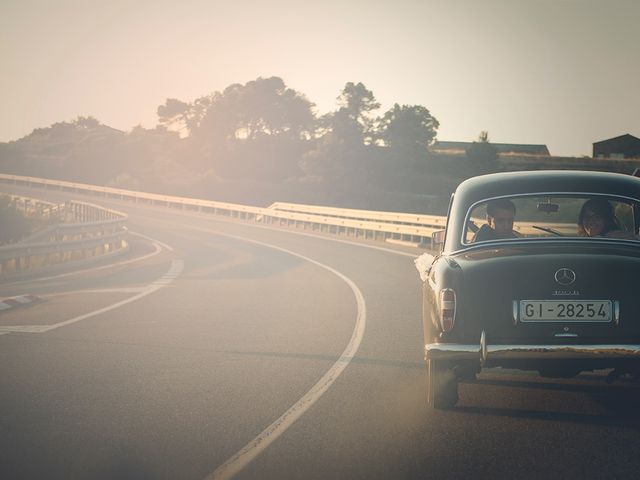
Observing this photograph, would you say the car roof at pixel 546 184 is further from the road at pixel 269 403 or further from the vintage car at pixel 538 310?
the road at pixel 269 403

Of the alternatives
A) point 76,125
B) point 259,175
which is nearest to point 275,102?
point 259,175

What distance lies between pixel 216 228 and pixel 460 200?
1465 inches

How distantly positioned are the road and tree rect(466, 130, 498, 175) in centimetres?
7992

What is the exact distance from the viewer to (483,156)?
92312mm

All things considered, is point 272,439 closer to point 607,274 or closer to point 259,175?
point 607,274

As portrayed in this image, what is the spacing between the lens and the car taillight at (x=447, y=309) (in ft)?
21.4

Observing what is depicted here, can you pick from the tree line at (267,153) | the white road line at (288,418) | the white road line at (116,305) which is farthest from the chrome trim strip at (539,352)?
the tree line at (267,153)

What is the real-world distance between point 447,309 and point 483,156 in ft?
288

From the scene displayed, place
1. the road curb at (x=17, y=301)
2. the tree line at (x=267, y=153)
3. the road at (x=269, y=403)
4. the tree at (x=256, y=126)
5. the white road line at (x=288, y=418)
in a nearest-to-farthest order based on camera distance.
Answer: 1. the white road line at (x=288, y=418)
2. the road at (x=269, y=403)
3. the road curb at (x=17, y=301)
4. the tree line at (x=267, y=153)
5. the tree at (x=256, y=126)

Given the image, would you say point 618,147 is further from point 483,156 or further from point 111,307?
point 111,307

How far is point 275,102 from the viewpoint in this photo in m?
116

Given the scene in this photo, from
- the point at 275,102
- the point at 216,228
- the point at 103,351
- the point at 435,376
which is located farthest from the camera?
the point at 275,102

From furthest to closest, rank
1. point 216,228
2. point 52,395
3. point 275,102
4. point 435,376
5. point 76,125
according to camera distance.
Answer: point 76,125 < point 275,102 < point 216,228 < point 52,395 < point 435,376

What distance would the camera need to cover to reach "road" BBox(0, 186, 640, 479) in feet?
17.5
